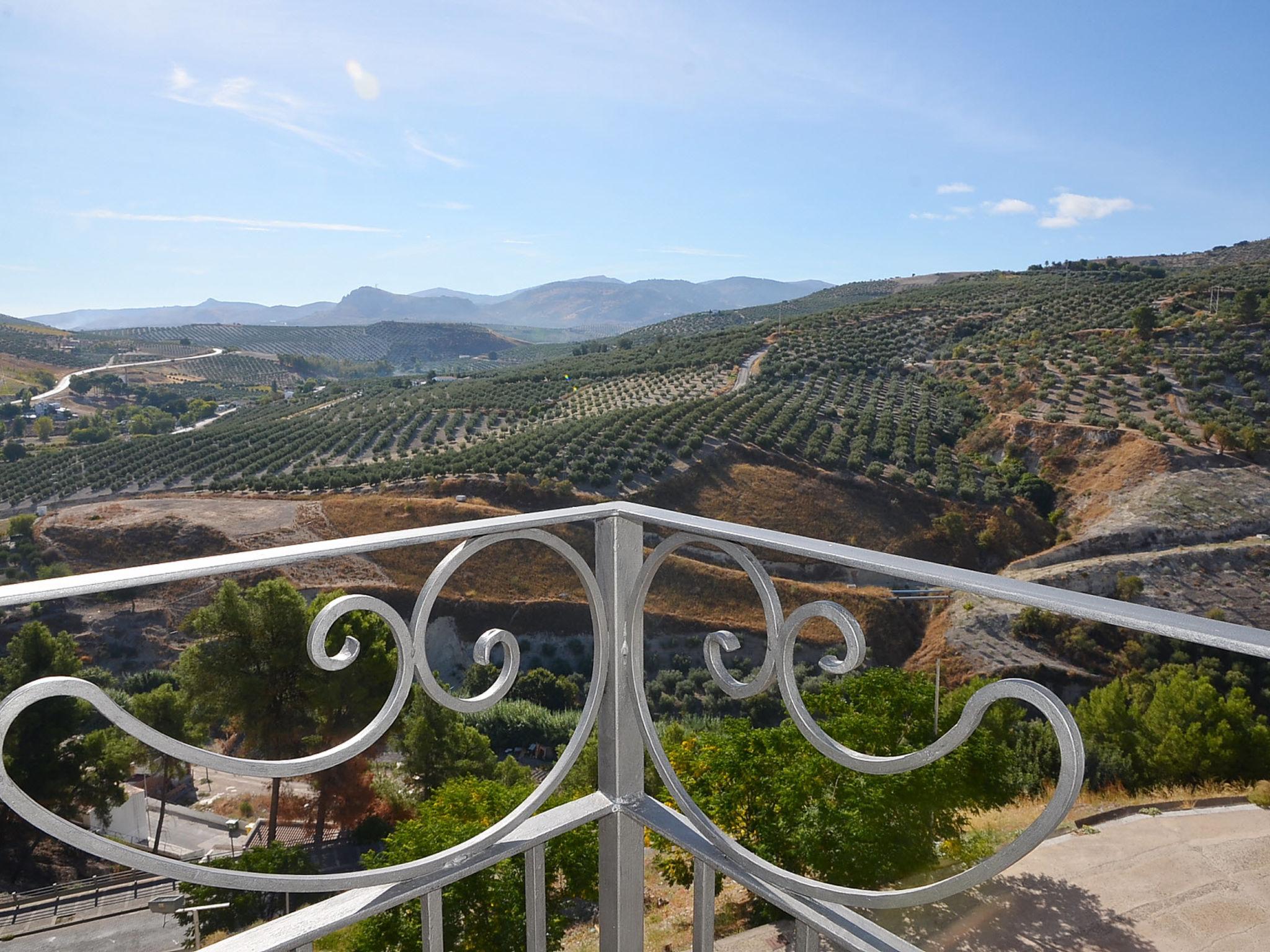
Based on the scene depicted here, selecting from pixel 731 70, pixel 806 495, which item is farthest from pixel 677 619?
pixel 806 495

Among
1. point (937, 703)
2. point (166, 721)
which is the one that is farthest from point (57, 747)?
point (937, 703)

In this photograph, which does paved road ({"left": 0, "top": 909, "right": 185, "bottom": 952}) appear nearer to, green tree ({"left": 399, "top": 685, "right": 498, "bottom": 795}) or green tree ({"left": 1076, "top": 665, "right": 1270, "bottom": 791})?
green tree ({"left": 399, "top": 685, "right": 498, "bottom": 795})

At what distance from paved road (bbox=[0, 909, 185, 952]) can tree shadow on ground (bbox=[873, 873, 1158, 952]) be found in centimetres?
91

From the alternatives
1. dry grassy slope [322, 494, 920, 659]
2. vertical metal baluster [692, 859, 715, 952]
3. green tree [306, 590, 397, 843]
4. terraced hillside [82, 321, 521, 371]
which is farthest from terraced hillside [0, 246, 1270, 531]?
terraced hillside [82, 321, 521, 371]

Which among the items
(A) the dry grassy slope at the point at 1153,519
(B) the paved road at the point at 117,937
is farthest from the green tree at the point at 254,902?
(A) the dry grassy slope at the point at 1153,519

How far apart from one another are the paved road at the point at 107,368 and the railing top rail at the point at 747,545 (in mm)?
54330

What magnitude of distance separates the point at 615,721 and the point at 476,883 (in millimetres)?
383

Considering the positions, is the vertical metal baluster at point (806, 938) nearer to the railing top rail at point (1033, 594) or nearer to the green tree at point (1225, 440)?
the railing top rail at point (1033, 594)

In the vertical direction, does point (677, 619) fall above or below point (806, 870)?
below

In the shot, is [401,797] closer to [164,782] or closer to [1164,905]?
[164,782]

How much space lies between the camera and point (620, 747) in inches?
43.5

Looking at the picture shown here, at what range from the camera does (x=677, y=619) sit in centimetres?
620

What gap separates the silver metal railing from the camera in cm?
61

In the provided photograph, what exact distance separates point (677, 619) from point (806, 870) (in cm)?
497
